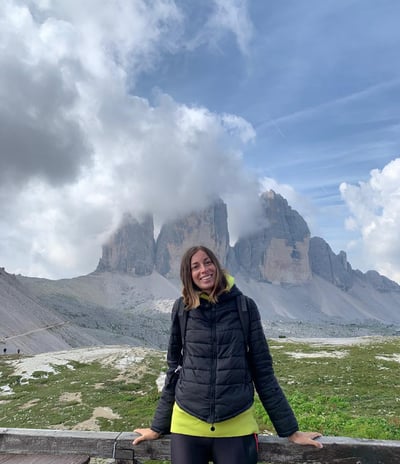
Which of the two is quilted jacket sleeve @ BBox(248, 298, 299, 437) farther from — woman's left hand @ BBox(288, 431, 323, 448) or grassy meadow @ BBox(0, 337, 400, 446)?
grassy meadow @ BBox(0, 337, 400, 446)

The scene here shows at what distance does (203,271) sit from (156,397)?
1588cm

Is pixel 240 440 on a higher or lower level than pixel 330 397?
higher

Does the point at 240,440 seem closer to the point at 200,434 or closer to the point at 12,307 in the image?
the point at 200,434

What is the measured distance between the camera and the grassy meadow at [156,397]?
1266cm

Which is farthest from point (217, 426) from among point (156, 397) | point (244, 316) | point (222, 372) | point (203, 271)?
point (156, 397)

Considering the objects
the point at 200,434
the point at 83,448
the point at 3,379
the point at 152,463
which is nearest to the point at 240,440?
the point at 200,434

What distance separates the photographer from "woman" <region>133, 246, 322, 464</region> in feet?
13.5

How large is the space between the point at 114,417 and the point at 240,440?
13.4 meters

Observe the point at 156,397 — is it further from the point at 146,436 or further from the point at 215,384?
the point at 215,384

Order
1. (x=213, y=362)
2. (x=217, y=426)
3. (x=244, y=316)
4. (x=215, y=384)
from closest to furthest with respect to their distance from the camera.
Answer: (x=217, y=426)
(x=215, y=384)
(x=213, y=362)
(x=244, y=316)

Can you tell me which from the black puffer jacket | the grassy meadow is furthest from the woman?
the grassy meadow

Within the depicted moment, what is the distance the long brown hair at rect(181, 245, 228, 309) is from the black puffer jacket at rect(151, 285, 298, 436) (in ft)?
0.34

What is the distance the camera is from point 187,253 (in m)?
5.05

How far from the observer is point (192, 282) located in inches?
189
